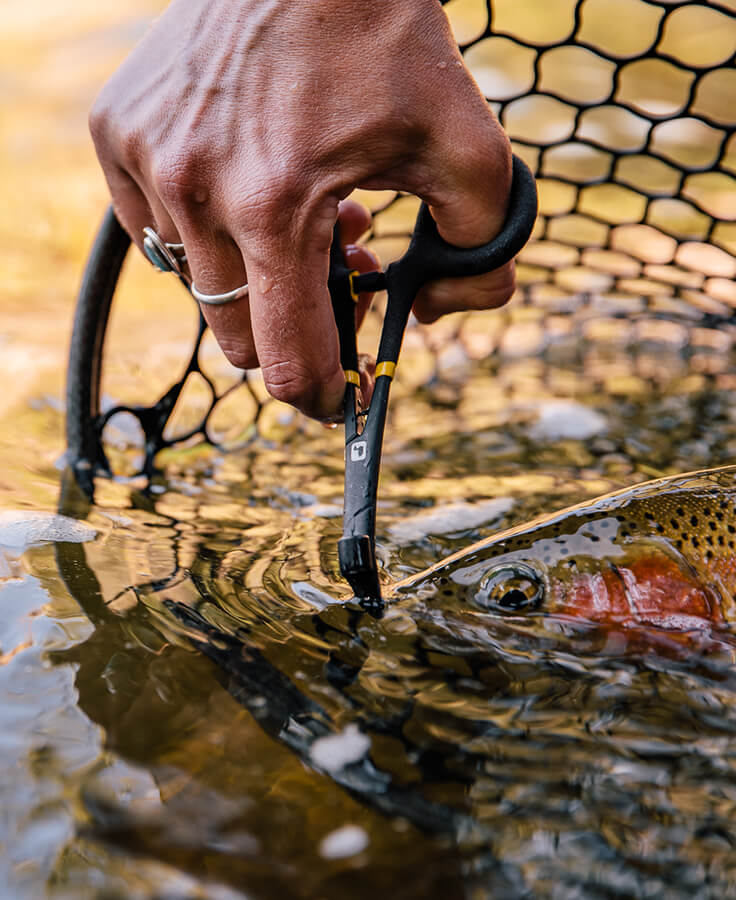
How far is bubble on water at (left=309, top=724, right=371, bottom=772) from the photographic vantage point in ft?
3.60

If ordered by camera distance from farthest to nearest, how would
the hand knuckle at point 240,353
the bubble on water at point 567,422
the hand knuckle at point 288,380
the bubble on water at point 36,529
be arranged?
1. the bubble on water at point 567,422
2. the bubble on water at point 36,529
3. the hand knuckle at point 240,353
4. the hand knuckle at point 288,380

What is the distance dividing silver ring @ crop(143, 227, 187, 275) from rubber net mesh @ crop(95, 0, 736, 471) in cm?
50

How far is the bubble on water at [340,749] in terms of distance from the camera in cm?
110

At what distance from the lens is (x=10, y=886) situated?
943mm

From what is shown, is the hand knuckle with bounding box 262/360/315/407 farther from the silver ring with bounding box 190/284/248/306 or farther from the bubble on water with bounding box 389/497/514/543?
the bubble on water with bounding box 389/497/514/543

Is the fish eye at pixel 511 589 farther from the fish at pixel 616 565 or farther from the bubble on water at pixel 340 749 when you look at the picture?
the bubble on water at pixel 340 749

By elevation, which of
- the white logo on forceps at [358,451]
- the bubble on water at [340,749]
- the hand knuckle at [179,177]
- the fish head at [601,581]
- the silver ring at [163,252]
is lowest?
the fish head at [601,581]

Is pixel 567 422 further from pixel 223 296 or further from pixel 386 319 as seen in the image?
pixel 223 296

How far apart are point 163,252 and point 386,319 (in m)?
0.38

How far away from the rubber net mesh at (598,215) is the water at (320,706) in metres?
0.41

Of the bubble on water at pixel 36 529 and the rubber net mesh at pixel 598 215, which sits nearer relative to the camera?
the bubble on water at pixel 36 529

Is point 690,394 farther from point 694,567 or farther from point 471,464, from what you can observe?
point 694,567

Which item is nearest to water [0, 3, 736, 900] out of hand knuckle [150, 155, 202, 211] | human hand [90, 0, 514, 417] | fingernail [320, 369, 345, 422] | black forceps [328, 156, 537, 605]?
black forceps [328, 156, 537, 605]

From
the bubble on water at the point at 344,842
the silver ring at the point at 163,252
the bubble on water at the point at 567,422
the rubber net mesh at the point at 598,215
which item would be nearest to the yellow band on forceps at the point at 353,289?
the silver ring at the point at 163,252
